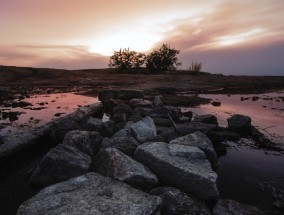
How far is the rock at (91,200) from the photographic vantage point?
10.6 ft

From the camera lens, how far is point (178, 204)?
382 cm

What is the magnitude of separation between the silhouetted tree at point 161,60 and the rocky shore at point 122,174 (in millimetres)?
38403

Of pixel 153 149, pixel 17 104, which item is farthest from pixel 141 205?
pixel 17 104

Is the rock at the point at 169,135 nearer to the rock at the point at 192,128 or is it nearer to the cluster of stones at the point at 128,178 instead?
the rock at the point at 192,128

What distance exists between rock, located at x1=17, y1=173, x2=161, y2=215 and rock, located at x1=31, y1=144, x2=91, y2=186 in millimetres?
394

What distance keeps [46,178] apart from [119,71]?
1580 inches

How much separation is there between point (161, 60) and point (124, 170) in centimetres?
4156

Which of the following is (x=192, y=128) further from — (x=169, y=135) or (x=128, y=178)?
(x=128, y=178)

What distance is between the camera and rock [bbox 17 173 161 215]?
323 cm

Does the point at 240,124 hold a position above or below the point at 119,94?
below

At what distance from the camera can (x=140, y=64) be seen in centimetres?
4628

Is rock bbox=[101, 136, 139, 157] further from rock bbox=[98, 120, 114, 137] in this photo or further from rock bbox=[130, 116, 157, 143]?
rock bbox=[98, 120, 114, 137]

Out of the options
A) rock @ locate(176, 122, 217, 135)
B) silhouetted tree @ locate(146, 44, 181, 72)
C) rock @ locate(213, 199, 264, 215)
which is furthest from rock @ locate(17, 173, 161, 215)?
silhouetted tree @ locate(146, 44, 181, 72)

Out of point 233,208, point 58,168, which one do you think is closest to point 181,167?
point 233,208
